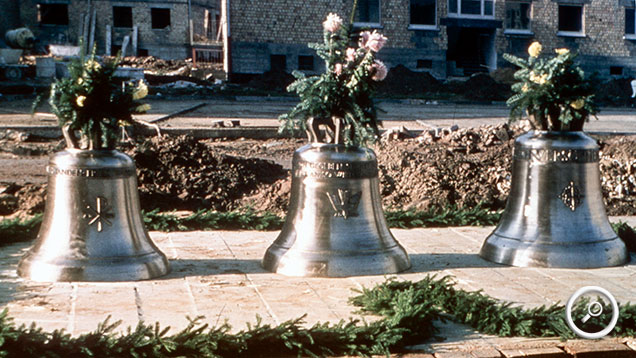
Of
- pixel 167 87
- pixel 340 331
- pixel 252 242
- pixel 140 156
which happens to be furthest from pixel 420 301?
pixel 167 87

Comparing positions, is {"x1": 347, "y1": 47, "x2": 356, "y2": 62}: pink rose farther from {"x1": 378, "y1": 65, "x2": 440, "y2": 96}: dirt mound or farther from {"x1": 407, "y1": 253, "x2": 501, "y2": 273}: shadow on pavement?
{"x1": 378, "y1": 65, "x2": 440, "y2": 96}: dirt mound

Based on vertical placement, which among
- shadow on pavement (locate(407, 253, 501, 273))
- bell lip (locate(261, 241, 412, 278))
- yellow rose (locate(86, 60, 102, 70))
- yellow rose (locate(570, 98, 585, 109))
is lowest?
shadow on pavement (locate(407, 253, 501, 273))

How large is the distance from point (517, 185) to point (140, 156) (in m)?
4.83

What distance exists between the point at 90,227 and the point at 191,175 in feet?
12.8

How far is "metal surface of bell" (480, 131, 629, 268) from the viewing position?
614cm

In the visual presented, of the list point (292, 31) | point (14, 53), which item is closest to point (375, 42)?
point (292, 31)

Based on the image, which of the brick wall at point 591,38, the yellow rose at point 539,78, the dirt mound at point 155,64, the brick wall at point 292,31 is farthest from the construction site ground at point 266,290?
the dirt mound at point 155,64

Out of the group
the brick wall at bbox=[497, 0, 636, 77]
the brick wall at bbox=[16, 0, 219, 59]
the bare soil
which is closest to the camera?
the bare soil

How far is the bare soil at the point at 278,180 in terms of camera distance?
28.9 feet

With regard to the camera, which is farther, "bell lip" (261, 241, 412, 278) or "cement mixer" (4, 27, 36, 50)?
"cement mixer" (4, 27, 36, 50)

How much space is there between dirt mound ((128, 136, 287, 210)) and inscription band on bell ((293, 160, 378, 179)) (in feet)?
10.3

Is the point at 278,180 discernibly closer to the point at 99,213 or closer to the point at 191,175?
the point at 191,175

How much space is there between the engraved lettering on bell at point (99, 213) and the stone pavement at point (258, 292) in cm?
43

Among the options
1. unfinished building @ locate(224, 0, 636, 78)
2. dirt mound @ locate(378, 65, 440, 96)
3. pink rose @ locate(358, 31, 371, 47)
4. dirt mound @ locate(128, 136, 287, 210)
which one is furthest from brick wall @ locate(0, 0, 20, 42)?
pink rose @ locate(358, 31, 371, 47)
